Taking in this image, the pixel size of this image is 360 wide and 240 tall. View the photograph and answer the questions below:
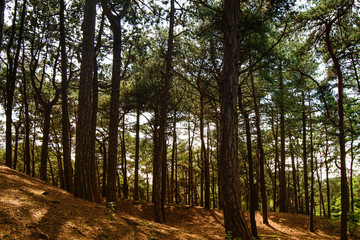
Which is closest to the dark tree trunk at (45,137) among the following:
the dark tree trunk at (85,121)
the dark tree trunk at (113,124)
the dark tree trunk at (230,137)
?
the dark tree trunk at (113,124)

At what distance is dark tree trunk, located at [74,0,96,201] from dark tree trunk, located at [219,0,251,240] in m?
4.37

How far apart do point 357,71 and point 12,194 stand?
49.5 feet

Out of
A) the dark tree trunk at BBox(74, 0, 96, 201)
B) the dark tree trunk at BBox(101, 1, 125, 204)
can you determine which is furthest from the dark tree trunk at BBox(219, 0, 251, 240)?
the dark tree trunk at BBox(101, 1, 125, 204)

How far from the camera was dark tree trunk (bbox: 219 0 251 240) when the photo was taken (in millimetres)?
5816

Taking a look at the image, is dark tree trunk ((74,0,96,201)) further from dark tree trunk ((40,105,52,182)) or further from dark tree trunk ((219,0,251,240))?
dark tree trunk ((40,105,52,182))

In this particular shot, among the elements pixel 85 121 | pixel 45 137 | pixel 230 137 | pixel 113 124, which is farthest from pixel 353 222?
pixel 45 137

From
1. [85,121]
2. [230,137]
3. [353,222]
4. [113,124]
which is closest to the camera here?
[230,137]

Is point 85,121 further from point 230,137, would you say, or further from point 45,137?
point 45,137

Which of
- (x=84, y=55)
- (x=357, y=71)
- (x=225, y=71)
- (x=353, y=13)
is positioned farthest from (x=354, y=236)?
(x=84, y=55)

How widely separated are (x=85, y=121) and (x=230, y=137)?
4.66 meters

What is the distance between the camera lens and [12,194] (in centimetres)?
497

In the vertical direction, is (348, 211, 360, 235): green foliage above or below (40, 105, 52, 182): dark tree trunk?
below

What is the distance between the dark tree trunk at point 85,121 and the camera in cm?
753

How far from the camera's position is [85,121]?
7652 mm
